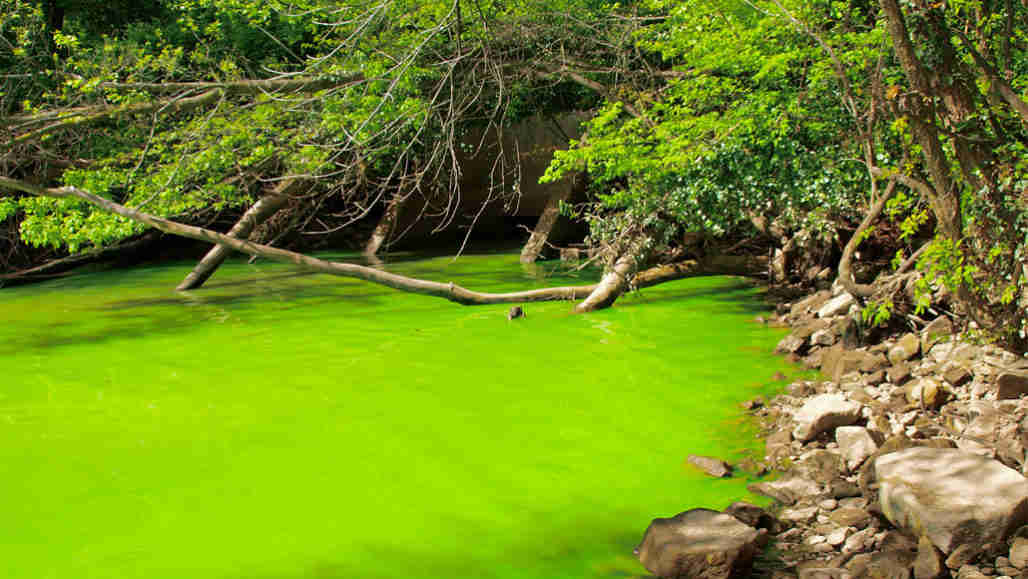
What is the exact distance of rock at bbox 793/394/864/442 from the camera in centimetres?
471

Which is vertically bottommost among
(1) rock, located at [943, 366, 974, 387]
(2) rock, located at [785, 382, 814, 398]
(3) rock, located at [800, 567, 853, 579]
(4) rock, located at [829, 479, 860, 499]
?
(3) rock, located at [800, 567, 853, 579]

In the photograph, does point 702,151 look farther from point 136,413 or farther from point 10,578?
point 10,578

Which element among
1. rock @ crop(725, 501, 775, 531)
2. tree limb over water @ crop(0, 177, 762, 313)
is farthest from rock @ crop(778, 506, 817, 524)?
tree limb over water @ crop(0, 177, 762, 313)

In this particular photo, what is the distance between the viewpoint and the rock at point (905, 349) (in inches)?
234

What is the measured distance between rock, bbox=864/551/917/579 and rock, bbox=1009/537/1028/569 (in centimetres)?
34

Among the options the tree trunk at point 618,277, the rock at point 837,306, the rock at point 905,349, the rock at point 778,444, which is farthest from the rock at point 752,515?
the tree trunk at point 618,277

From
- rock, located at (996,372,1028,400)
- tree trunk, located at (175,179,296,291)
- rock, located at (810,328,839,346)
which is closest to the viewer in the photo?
rock, located at (996,372,1028,400)

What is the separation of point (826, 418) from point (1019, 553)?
1634 mm

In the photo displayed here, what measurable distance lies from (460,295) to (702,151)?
2.95m

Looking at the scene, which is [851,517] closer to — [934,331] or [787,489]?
[787,489]

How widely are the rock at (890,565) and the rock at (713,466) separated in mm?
1140

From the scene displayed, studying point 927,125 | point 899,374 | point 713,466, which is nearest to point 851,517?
point 713,466

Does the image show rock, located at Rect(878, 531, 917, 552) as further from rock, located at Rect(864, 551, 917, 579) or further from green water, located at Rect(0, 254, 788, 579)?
green water, located at Rect(0, 254, 788, 579)

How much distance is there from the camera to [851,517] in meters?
3.72
